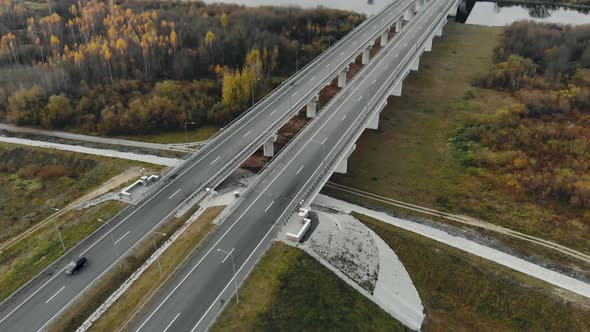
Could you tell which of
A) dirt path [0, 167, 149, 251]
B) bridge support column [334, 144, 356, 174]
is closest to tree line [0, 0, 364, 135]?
dirt path [0, 167, 149, 251]

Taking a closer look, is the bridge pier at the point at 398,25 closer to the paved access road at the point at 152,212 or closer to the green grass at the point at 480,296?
the paved access road at the point at 152,212

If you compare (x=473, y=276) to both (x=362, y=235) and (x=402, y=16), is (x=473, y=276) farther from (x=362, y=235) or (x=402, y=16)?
(x=402, y=16)

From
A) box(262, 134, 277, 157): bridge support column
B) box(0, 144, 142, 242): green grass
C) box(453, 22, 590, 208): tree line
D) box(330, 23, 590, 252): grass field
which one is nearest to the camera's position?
box(330, 23, 590, 252): grass field

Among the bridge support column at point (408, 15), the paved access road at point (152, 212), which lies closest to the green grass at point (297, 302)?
the paved access road at point (152, 212)

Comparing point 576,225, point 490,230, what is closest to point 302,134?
point 490,230

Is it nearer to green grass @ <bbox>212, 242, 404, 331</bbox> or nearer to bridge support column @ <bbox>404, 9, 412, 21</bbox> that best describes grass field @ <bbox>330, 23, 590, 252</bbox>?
green grass @ <bbox>212, 242, 404, 331</bbox>
